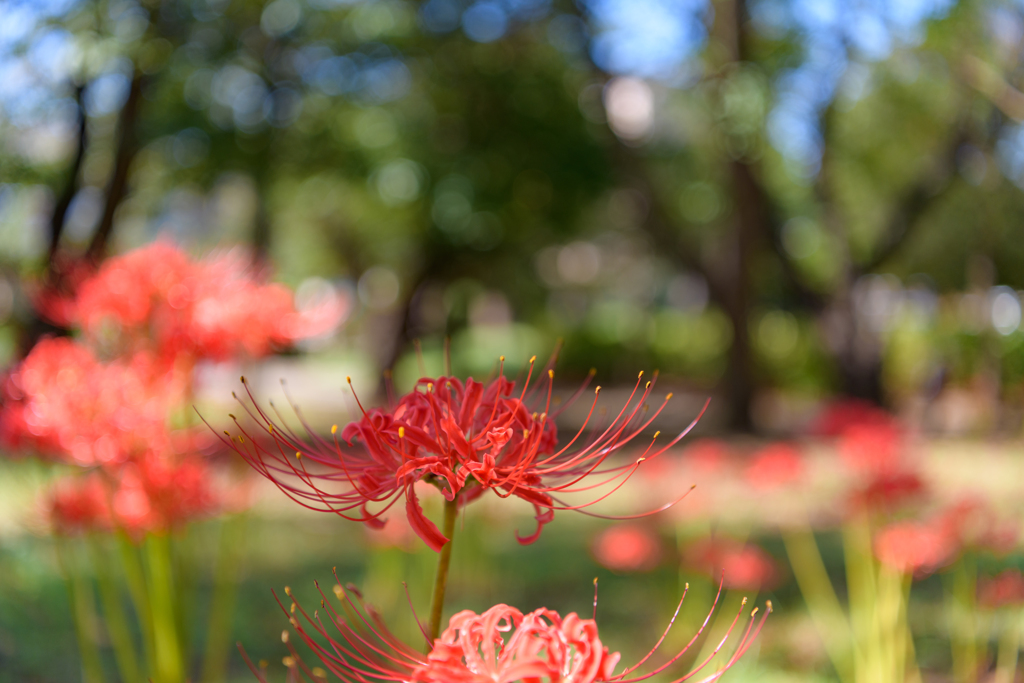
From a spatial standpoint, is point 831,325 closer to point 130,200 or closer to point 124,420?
point 130,200

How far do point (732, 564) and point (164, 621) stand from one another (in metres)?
2.30

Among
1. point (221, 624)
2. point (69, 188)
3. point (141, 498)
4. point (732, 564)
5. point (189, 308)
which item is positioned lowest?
point (221, 624)

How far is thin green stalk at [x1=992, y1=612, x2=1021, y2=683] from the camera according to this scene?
2834 millimetres

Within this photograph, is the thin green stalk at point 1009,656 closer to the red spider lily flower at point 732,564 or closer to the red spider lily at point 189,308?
the red spider lily flower at point 732,564

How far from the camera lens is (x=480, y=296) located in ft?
43.0

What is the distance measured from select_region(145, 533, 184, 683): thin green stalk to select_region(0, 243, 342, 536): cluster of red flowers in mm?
103

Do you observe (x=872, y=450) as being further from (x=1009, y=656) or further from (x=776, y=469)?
(x=1009, y=656)

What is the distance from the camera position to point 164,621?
209cm

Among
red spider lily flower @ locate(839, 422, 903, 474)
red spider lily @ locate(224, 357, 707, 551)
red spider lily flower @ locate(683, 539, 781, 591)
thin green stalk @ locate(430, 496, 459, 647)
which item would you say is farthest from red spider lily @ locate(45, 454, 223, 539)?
red spider lily flower @ locate(839, 422, 903, 474)

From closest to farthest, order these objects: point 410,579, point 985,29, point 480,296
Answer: point 410,579
point 985,29
point 480,296

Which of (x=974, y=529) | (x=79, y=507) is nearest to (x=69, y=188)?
(x=79, y=507)

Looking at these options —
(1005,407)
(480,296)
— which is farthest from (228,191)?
(1005,407)

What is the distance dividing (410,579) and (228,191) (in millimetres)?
7927

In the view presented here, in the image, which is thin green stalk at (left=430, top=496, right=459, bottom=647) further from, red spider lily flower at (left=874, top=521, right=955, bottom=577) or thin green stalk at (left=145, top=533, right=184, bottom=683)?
red spider lily flower at (left=874, top=521, right=955, bottom=577)
